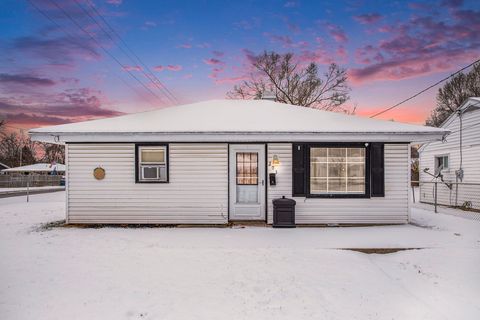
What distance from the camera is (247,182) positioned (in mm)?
10070

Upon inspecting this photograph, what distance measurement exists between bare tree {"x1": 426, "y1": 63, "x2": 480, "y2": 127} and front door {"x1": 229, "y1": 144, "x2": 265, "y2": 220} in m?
30.2

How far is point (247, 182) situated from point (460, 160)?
36.8ft

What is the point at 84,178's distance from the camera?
32.3ft

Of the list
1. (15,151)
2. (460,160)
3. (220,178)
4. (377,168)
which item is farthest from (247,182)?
(15,151)

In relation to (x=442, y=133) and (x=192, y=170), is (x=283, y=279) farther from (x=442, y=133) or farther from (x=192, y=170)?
(x=442, y=133)

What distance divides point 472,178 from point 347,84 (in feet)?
54.7

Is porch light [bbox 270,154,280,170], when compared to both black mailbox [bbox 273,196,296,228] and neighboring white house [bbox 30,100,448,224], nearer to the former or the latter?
neighboring white house [bbox 30,100,448,224]

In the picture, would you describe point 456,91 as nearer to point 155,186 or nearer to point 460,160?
point 460,160

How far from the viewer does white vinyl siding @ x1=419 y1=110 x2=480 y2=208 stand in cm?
1378

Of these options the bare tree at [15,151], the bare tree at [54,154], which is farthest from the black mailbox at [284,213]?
the bare tree at [54,154]

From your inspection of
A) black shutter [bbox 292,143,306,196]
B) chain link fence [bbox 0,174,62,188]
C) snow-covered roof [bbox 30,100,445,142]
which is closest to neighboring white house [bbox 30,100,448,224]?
black shutter [bbox 292,143,306,196]

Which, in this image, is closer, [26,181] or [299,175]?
[299,175]

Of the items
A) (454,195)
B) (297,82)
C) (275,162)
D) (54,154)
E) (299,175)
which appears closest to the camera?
(275,162)

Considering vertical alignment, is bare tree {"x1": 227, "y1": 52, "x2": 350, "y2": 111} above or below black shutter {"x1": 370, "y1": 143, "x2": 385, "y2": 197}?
above
